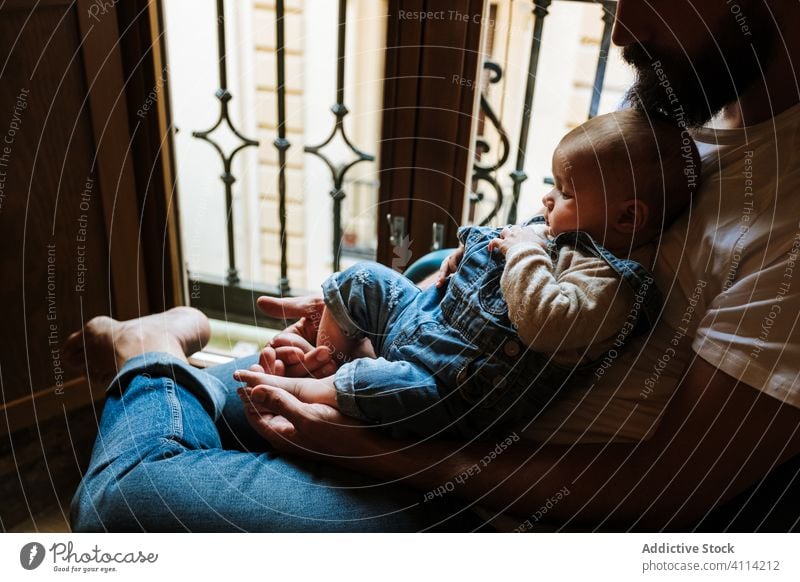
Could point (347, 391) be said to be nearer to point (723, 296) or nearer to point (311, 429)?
point (311, 429)

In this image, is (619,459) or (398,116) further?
(398,116)

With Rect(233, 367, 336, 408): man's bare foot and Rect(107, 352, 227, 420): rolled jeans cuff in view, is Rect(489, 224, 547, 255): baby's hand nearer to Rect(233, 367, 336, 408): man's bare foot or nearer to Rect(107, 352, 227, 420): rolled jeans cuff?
Rect(233, 367, 336, 408): man's bare foot

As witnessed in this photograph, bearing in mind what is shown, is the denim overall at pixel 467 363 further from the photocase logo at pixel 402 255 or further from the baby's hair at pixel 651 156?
the photocase logo at pixel 402 255

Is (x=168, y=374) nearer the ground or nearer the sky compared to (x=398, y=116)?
nearer the ground

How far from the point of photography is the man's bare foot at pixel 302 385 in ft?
2.25

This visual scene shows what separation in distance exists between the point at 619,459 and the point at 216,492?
13.2 inches

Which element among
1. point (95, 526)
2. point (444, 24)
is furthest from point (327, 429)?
point (444, 24)

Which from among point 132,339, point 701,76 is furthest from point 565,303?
point 132,339

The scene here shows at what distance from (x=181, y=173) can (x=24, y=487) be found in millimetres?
443

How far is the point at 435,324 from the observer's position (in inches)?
26.3

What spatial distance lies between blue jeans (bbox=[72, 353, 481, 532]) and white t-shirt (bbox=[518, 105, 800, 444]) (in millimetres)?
126

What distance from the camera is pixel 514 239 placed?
65 centimetres

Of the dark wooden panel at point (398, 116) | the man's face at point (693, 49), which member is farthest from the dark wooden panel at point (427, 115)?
the man's face at point (693, 49)
